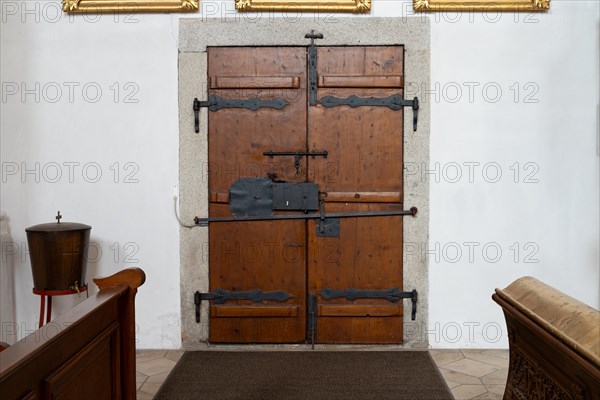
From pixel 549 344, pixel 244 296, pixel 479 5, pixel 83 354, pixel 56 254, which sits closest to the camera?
pixel 549 344

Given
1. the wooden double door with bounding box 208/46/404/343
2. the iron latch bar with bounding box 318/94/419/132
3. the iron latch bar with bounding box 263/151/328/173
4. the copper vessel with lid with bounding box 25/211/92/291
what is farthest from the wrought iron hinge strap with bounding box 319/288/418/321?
the copper vessel with lid with bounding box 25/211/92/291

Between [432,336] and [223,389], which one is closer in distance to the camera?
[223,389]

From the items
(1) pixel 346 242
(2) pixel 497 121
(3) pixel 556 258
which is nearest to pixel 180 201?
(1) pixel 346 242

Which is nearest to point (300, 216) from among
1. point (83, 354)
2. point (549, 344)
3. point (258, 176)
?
point (258, 176)

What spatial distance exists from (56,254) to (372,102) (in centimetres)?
230

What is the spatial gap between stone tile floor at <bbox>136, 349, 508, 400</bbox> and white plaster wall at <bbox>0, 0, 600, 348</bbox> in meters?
0.24

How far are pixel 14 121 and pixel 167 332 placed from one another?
72.1 inches

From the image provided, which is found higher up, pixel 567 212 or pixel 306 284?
pixel 567 212

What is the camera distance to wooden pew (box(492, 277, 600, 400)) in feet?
5.27

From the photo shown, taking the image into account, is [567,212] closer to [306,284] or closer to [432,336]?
[432,336]

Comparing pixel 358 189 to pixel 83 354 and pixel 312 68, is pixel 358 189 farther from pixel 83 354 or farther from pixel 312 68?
pixel 83 354

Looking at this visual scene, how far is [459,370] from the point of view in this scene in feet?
12.9

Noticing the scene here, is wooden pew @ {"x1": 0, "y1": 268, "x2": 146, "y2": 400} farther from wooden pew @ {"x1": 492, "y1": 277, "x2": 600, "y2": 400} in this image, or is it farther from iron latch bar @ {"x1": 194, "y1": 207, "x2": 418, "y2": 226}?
iron latch bar @ {"x1": 194, "y1": 207, "x2": 418, "y2": 226}

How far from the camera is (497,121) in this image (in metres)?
4.28
